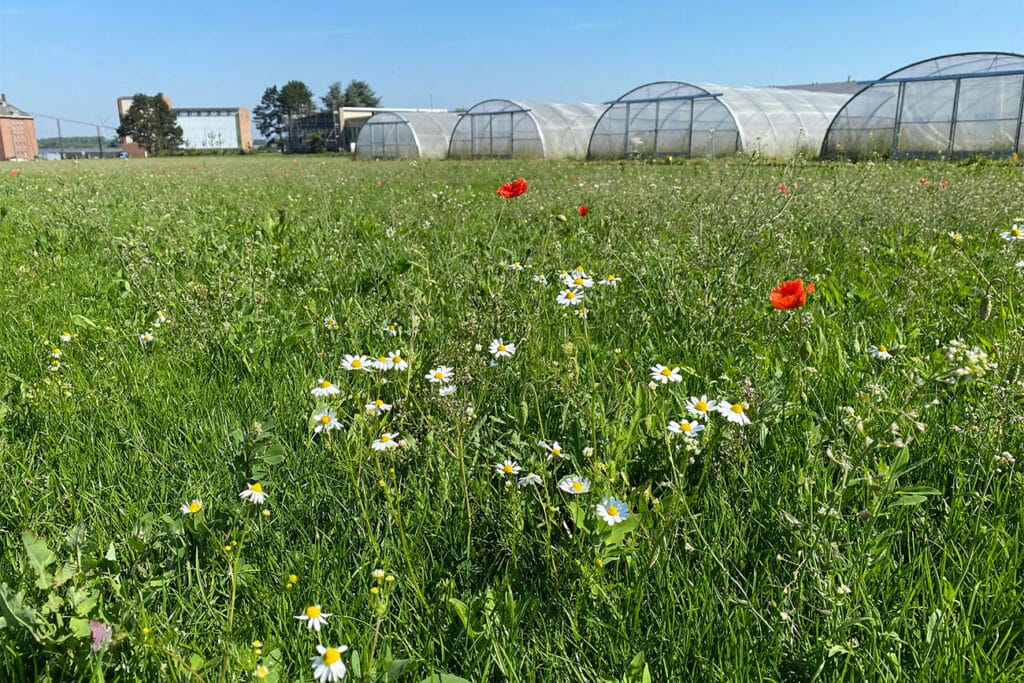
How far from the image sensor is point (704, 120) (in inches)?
746

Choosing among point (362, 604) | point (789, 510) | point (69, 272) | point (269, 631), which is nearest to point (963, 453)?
point (789, 510)

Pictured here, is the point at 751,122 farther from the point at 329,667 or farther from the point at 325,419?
the point at 329,667

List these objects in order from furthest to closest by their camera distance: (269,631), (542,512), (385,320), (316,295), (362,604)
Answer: (316,295)
(385,320)
(542,512)
(362,604)
(269,631)

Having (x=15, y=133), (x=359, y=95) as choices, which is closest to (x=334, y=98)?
(x=359, y=95)

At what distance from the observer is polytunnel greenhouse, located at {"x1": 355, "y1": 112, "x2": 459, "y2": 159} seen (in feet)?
87.7

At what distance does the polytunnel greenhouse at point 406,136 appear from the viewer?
26.7 m

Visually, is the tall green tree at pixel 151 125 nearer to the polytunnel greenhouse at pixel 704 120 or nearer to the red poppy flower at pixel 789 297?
the polytunnel greenhouse at pixel 704 120

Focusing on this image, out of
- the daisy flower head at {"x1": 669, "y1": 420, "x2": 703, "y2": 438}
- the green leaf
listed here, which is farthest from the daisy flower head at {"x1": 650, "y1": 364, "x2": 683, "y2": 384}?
the green leaf

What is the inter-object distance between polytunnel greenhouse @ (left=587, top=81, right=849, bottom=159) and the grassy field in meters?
16.7

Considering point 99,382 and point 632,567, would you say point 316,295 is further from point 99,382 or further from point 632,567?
point 632,567

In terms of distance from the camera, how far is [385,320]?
8.14 ft

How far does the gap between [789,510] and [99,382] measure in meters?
2.03

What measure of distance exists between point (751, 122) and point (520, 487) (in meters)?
19.3

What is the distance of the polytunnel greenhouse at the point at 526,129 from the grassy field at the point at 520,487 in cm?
2096
